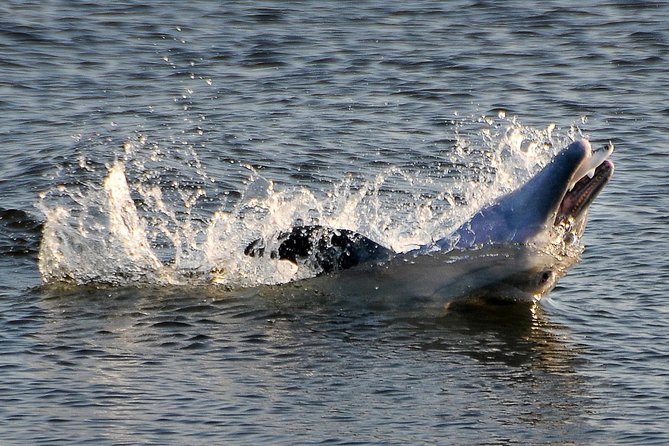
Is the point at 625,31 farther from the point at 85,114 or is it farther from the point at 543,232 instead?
the point at 543,232

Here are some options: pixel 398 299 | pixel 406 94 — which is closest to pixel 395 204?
pixel 398 299

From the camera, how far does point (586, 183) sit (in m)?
11.2

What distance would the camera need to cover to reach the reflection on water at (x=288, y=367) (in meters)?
9.07

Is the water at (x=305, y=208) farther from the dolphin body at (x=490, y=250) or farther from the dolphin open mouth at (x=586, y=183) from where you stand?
the dolphin open mouth at (x=586, y=183)

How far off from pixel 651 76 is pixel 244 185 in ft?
21.9

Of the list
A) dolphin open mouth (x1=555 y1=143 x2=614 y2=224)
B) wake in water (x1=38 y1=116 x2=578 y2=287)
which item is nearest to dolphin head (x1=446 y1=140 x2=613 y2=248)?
dolphin open mouth (x1=555 y1=143 x2=614 y2=224)

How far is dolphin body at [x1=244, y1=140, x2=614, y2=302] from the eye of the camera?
1118cm

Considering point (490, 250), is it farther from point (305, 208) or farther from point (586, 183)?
point (305, 208)

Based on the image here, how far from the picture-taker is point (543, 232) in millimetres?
11281

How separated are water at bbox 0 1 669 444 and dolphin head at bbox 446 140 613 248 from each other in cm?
65

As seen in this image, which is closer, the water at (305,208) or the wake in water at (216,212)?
the water at (305,208)

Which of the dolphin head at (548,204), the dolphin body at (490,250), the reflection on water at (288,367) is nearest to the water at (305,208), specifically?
the reflection on water at (288,367)

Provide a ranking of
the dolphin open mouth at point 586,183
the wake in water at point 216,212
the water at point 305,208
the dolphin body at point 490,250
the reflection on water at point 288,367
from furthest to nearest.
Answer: the wake in water at point 216,212, the dolphin body at point 490,250, the dolphin open mouth at point 586,183, the water at point 305,208, the reflection on water at point 288,367

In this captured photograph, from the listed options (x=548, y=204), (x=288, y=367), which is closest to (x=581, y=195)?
(x=548, y=204)
